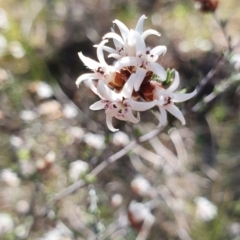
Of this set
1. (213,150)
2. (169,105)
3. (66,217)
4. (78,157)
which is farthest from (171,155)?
(169,105)

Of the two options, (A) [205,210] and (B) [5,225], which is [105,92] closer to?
(B) [5,225]

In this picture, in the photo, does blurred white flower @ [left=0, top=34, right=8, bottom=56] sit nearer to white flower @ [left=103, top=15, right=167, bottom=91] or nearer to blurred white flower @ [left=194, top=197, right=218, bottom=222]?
blurred white flower @ [left=194, top=197, right=218, bottom=222]

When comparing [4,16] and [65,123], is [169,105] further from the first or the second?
[4,16]

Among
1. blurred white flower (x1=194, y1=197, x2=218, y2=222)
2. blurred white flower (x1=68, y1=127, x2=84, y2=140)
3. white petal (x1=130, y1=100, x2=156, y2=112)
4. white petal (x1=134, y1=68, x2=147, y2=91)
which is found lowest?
blurred white flower (x1=194, y1=197, x2=218, y2=222)

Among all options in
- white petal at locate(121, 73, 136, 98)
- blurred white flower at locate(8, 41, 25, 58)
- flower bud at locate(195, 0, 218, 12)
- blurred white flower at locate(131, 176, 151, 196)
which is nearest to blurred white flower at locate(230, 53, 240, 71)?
flower bud at locate(195, 0, 218, 12)

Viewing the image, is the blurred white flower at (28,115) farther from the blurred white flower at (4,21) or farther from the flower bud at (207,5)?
the flower bud at (207,5)

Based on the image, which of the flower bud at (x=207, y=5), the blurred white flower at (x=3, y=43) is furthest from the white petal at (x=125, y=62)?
the blurred white flower at (x=3, y=43)
